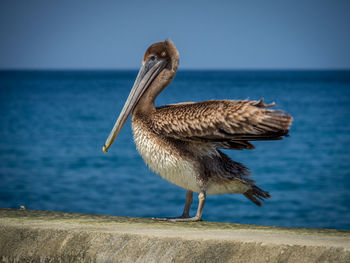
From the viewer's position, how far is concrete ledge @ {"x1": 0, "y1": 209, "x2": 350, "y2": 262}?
11.7 feet

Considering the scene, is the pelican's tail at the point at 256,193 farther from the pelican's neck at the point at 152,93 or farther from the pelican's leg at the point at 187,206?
the pelican's neck at the point at 152,93

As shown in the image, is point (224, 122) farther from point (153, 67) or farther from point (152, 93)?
point (153, 67)

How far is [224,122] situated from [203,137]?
0.22 metres

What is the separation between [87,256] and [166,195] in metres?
12.9

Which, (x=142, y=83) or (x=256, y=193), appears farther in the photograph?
(x=142, y=83)

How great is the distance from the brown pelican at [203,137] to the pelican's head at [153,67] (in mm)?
166

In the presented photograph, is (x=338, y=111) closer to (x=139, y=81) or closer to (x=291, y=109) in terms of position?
(x=291, y=109)

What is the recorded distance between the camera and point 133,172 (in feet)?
69.1

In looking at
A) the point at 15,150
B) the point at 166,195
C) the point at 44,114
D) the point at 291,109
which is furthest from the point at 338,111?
the point at 166,195

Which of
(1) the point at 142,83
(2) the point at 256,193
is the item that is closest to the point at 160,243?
(2) the point at 256,193

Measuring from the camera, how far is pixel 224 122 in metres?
4.86

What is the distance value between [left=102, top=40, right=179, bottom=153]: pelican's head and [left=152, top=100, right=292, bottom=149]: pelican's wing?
1.80 feet

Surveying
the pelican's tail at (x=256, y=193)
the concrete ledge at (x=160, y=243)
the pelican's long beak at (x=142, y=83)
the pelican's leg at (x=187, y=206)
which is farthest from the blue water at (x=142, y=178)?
the concrete ledge at (x=160, y=243)

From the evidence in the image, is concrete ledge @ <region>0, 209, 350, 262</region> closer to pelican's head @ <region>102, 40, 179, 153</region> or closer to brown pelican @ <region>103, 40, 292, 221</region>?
brown pelican @ <region>103, 40, 292, 221</region>
